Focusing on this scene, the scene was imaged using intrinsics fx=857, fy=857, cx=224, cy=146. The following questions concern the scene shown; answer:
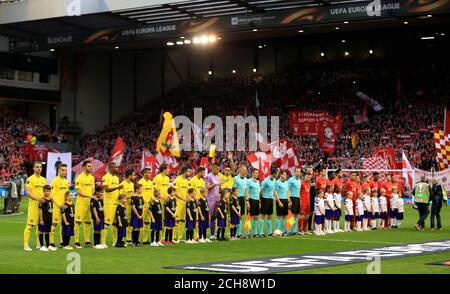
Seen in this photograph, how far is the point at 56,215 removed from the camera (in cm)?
1934

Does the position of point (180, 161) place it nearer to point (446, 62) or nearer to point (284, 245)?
point (446, 62)

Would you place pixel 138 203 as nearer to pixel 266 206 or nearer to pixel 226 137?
pixel 266 206

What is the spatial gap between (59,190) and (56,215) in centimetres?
57

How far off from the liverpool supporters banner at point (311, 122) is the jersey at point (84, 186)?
3174 centimetres

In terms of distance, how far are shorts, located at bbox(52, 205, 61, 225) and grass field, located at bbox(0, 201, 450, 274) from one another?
0.85 metres

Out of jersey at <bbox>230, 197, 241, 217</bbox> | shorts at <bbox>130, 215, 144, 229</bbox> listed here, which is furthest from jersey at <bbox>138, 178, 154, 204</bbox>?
jersey at <bbox>230, 197, 241, 217</bbox>

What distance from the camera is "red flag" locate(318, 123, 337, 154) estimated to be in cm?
4922

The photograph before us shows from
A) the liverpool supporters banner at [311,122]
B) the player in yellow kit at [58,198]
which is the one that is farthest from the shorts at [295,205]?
the liverpool supporters banner at [311,122]

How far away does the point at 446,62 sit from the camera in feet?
187

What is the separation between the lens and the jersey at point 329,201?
25172 mm

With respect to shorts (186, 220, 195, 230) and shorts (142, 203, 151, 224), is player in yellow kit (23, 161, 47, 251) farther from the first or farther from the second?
shorts (186, 220, 195, 230)

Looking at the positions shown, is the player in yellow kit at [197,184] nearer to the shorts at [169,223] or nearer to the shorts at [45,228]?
the shorts at [169,223]

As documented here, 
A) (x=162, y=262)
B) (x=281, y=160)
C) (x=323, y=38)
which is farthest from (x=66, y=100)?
(x=162, y=262)
